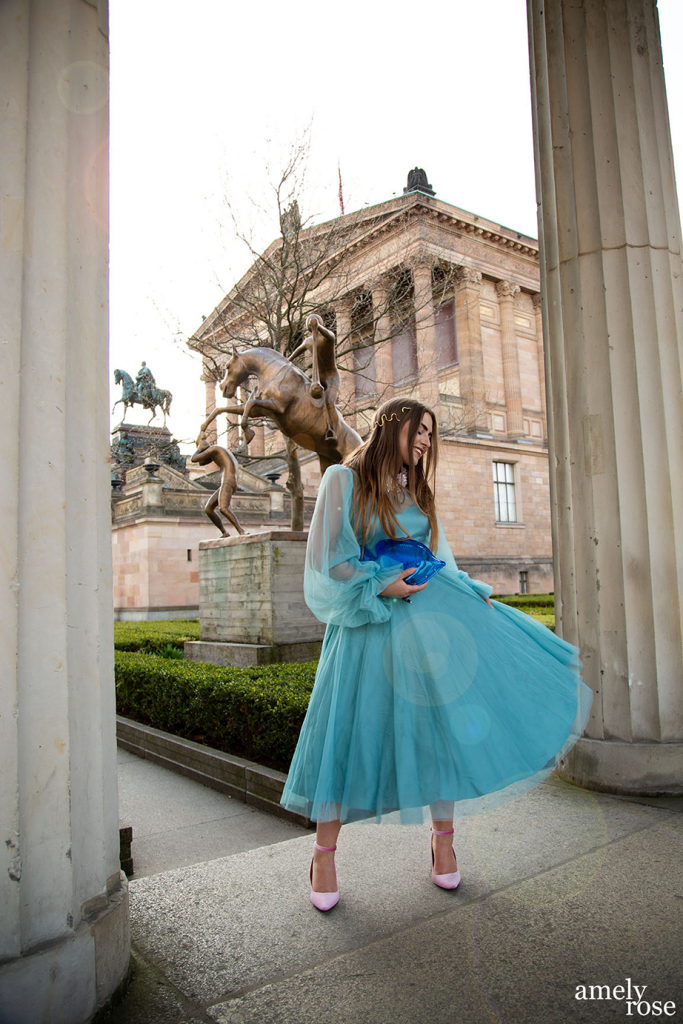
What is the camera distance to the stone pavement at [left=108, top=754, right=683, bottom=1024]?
79.4 inches

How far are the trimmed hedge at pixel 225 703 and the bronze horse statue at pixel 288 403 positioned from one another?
115 inches

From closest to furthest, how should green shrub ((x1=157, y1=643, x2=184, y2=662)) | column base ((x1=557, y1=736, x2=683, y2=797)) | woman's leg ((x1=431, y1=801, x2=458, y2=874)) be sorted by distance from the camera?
woman's leg ((x1=431, y1=801, x2=458, y2=874)), column base ((x1=557, y1=736, x2=683, y2=797)), green shrub ((x1=157, y1=643, x2=184, y2=662))

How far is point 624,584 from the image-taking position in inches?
161

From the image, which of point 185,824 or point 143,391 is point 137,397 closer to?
point 143,391

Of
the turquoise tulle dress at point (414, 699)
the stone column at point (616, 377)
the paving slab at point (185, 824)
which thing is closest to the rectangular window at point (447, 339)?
the stone column at point (616, 377)

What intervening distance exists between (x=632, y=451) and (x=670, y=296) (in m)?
1.06

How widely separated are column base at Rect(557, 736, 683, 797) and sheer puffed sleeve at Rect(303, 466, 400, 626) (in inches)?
85.1

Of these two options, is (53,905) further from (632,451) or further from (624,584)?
(632,451)

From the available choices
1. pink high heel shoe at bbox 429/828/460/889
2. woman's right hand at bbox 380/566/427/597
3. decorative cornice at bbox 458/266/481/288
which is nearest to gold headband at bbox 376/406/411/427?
woman's right hand at bbox 380/566/427/597

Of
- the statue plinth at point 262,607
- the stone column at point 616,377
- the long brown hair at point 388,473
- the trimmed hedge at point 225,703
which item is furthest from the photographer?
the statue plinth at point 262,607

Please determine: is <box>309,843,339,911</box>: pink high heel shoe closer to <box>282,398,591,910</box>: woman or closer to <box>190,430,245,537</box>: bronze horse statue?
<box>282,398,591,910</box>: woman

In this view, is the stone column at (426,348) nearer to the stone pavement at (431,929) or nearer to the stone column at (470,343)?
the stone column at (470,343)

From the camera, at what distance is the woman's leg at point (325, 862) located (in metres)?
2.68

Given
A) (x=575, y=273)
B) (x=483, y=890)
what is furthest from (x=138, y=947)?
(x=575, y=273)
